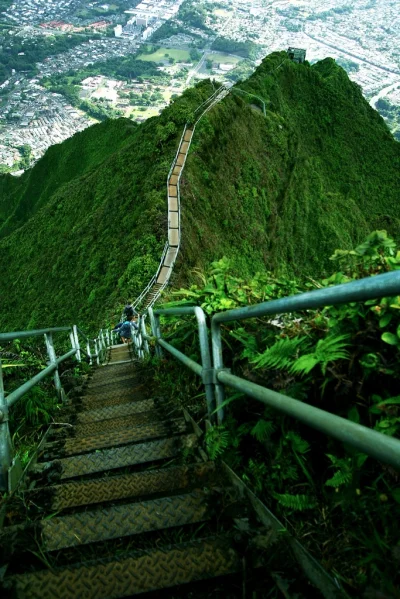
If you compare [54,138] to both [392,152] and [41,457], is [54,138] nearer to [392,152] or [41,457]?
[392,152]

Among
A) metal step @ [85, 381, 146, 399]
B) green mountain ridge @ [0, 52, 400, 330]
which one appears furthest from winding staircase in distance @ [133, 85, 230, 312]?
metal step @ [85, 381, 146, 399]

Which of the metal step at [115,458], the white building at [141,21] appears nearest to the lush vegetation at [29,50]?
the white building at [141,21]

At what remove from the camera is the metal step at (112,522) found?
222cm

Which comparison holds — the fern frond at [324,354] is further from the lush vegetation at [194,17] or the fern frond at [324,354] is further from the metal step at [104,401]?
the lush vegetation at [194,17]

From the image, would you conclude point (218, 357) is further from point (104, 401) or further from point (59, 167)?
point (59, 167)

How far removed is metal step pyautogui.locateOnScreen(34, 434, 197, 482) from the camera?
9.82 ft

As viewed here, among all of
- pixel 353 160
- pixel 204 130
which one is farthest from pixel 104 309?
pixel 353 160

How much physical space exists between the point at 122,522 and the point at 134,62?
173966mm

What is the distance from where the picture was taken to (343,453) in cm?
220

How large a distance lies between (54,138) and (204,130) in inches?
3558

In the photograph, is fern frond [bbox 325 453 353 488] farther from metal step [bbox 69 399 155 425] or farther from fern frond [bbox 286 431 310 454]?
metal step [bbox 69 399 155 425]

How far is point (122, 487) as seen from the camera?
2660 millimetres

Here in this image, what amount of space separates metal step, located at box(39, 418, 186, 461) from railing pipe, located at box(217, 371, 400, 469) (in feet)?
4.84

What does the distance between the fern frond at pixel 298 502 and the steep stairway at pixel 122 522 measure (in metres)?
0.16
